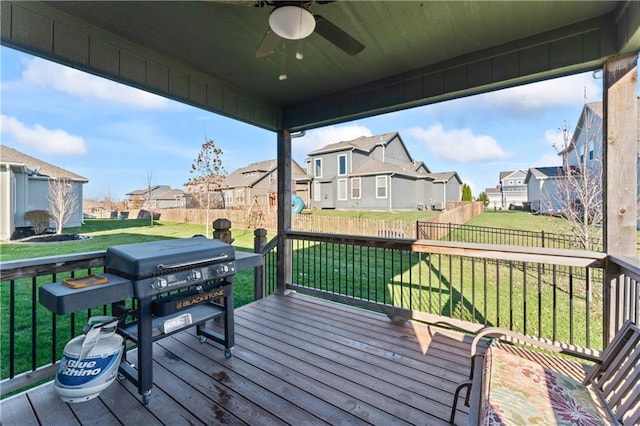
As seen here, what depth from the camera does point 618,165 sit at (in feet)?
7.35

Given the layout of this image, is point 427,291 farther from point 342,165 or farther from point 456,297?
point 342,165

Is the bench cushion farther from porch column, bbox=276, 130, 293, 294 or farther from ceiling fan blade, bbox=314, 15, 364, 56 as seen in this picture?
porch column, bbox=276, 130, 293, 294

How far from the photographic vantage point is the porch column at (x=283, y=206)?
4281 mm

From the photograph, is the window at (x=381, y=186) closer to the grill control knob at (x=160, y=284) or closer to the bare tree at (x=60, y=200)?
the bare tree at (x=60, y=200)

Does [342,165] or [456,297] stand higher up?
[342,165]

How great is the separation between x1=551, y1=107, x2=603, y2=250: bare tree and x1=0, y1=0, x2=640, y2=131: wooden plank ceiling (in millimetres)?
2406

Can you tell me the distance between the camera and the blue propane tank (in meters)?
1.76

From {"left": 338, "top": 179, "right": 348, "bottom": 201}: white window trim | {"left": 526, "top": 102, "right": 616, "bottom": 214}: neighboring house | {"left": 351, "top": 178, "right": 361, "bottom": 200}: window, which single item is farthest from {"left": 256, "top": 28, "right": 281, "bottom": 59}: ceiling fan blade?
{"left": 338, "top": 179, "right": 348, "bottom": 201}: white window trim

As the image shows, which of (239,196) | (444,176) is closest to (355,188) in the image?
(444,176)

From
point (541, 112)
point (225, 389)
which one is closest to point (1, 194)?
point (225, 389)

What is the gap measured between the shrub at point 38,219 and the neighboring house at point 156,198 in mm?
4944

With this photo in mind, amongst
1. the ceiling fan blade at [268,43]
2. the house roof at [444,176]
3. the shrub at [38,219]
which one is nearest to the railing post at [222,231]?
the ceiling fan blade at [268,43]

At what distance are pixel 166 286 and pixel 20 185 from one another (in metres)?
10.3

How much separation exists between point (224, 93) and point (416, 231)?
562cm
